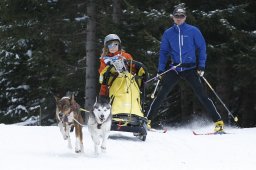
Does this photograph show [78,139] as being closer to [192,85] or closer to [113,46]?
[113,46]

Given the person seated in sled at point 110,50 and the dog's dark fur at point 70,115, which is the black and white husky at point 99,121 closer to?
the dog's dark fur at point 70,115

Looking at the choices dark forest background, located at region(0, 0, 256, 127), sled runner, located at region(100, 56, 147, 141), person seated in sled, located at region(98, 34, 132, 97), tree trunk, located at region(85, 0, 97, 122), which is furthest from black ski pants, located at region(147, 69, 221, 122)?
tree trunk, located at region(85, 0, 97, 122)

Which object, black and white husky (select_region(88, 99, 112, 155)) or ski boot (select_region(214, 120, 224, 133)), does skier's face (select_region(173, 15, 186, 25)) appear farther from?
black and white husky (select_region(88, 99, 112, 155))

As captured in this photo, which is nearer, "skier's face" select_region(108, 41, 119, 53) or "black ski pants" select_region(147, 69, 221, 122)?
"skier's face" select_region(108, 41, 119, 53)

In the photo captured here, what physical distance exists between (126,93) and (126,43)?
564 centimetres

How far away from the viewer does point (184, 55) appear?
9.73 meters

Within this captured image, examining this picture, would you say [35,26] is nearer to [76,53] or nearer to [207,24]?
[76,53]

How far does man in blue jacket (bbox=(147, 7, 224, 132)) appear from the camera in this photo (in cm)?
969

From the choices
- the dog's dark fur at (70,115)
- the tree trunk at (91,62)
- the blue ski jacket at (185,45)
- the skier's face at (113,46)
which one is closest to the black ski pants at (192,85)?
the blue ski jacket at (185,45)

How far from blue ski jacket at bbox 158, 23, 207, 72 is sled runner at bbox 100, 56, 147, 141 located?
0.76 metres

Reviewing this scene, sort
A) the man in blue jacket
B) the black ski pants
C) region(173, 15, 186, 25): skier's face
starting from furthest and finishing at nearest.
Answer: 1. the black ski pants
2. the man in blue jacket
3. region(173, 15, 186, 25): skier's face

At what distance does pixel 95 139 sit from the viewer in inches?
285

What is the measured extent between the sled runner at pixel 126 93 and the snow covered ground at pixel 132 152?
0.86ft

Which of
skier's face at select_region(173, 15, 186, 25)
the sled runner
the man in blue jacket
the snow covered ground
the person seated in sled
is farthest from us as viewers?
the man in blue jacket
